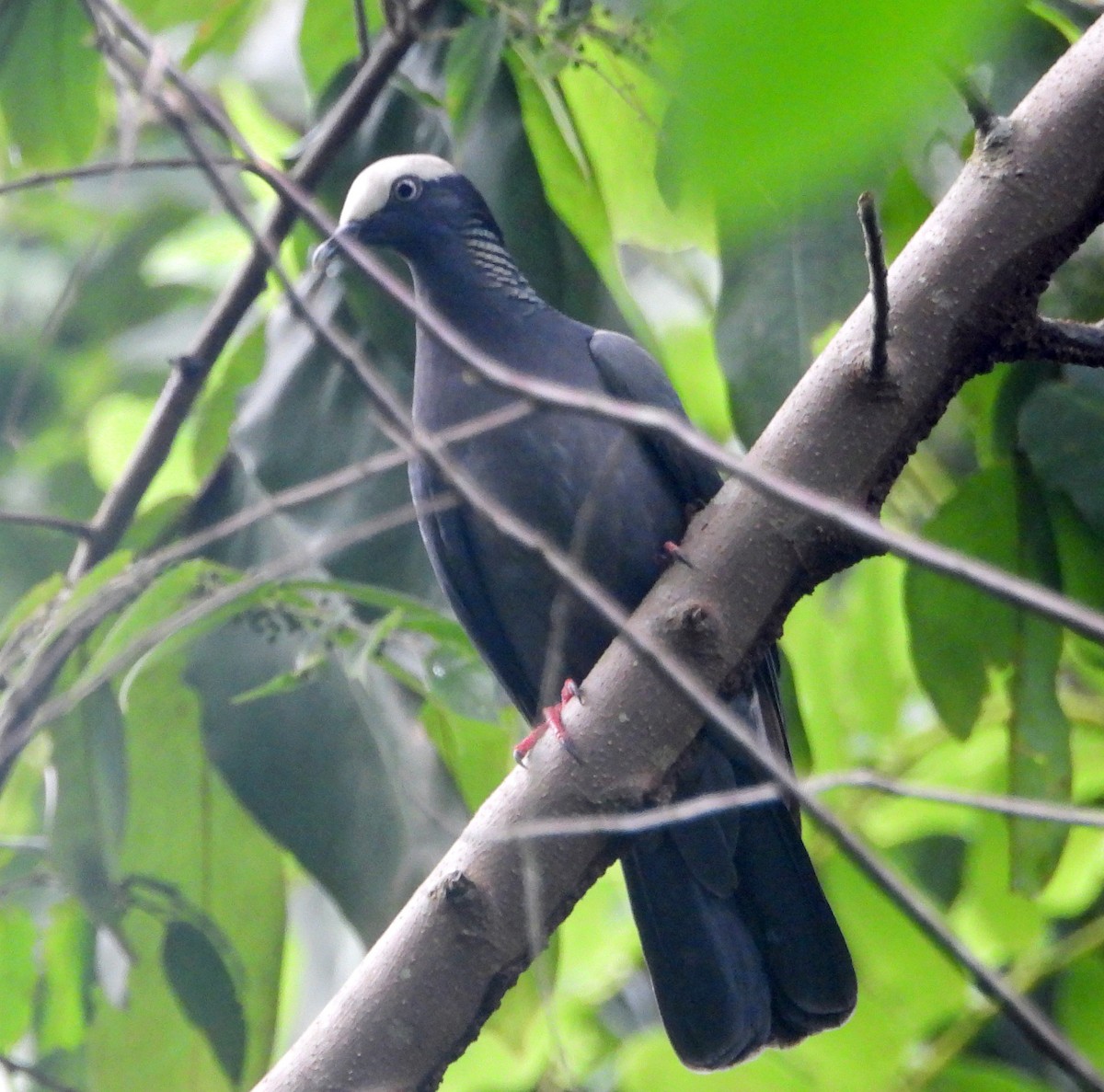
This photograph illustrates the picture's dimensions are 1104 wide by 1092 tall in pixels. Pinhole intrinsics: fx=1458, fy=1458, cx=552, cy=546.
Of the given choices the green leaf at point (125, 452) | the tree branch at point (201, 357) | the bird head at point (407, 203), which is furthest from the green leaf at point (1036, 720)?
the green leaf at point (125, 452)

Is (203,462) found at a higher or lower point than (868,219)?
higher

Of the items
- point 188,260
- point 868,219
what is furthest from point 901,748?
point 188,260

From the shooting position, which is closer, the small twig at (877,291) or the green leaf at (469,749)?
the small twig at (877,291)

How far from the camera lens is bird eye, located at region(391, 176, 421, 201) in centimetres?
266

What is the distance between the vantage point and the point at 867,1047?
2564 millimetres

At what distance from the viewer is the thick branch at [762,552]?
5.74 ft

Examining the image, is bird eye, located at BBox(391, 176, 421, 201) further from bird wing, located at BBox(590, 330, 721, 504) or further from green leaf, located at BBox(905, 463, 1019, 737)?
green leaf, located at BBox(905, 463, 1019, 737)

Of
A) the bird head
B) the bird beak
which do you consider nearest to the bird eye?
the bird head

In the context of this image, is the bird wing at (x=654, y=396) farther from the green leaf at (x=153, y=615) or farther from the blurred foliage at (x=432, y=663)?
the green leaf at (x=153, y=615)

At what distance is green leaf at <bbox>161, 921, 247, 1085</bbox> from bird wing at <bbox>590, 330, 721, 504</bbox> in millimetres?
1094

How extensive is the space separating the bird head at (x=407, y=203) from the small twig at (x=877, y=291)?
1.13 meters

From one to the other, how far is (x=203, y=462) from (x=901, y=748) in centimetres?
150

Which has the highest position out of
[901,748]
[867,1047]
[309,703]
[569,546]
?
[569,546]

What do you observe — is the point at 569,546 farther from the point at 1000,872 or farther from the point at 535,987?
the point at 1000,872
